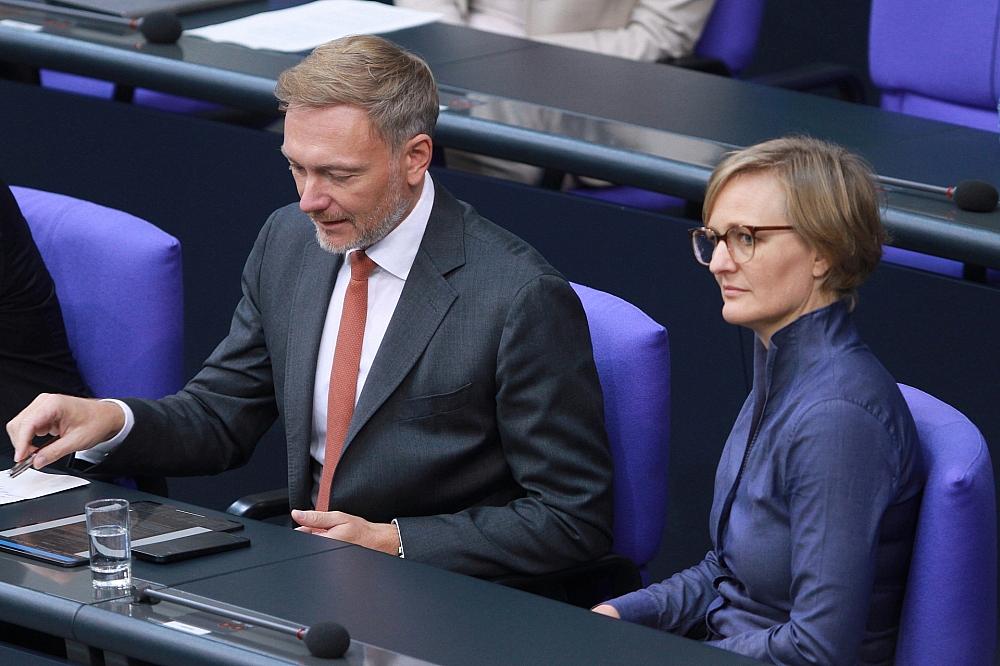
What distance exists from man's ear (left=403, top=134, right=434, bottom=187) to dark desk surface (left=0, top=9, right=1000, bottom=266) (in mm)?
621

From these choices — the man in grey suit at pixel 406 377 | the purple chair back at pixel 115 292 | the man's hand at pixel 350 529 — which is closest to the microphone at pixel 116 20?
the purple chair back at pixel 115 292

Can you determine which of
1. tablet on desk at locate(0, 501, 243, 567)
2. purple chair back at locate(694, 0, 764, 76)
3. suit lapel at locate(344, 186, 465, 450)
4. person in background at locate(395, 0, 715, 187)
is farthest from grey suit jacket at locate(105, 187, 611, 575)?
purple chair back at locate(694, 0, 764, 76)

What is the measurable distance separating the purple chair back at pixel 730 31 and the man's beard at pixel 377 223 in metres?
1.89

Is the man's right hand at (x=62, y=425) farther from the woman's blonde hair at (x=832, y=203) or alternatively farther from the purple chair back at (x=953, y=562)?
the purple chair back at (x=953, y=562)

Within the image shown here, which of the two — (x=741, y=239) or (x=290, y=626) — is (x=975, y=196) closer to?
(x=741, y=239)

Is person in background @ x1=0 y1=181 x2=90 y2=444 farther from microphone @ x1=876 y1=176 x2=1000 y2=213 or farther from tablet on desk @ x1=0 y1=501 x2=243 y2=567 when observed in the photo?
microphone @ x1=876 y1=176 x2=1000 y2=213

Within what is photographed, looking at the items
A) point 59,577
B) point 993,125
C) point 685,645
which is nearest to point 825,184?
point 685,645

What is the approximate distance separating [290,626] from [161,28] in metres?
2.02

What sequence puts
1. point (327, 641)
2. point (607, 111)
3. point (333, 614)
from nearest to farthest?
point (327, 641) < point (333, 614) < point (607, 111)

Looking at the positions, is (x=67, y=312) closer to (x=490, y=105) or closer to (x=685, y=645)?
(x=490, y=105)

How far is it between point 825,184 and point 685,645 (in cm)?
54

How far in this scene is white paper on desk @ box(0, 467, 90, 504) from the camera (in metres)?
2.14

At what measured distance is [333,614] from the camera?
69.3 inches

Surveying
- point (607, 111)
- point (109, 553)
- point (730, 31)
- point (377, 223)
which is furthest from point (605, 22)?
point (109, 553)
